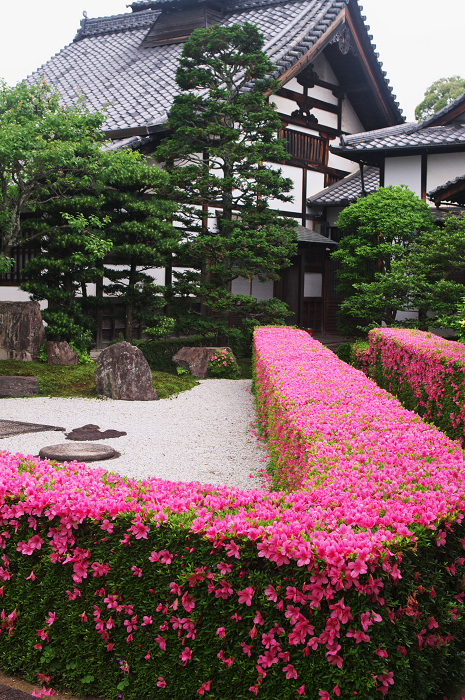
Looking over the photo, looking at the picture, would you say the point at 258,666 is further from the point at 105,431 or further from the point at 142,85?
the point at 142,85

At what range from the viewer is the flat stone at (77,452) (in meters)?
6.31

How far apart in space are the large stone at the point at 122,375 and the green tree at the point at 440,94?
1162 inches

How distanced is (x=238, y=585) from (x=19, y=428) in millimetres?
5781

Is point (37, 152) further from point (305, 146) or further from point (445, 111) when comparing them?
point (445, 111)

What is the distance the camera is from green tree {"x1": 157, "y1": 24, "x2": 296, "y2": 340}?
12617mm

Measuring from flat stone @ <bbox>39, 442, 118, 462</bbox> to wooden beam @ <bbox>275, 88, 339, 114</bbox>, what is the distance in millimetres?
13443

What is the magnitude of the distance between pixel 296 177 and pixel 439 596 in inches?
654

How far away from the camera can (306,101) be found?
1816cm

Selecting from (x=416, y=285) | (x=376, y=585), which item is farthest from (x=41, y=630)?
(x=416, y=285)

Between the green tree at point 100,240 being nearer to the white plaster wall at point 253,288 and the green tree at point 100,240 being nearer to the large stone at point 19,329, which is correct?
the large stone at point 19,329

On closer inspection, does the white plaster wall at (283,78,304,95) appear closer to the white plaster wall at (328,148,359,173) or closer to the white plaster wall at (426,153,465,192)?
the white plaster wall at (328,148,359,173)

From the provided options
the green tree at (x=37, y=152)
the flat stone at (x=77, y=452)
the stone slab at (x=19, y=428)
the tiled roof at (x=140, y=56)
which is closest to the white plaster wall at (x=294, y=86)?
the tiled roof at (x=140, y=56)

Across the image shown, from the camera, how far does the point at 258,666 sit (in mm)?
2449

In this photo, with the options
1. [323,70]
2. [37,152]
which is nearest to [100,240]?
[37,152]
